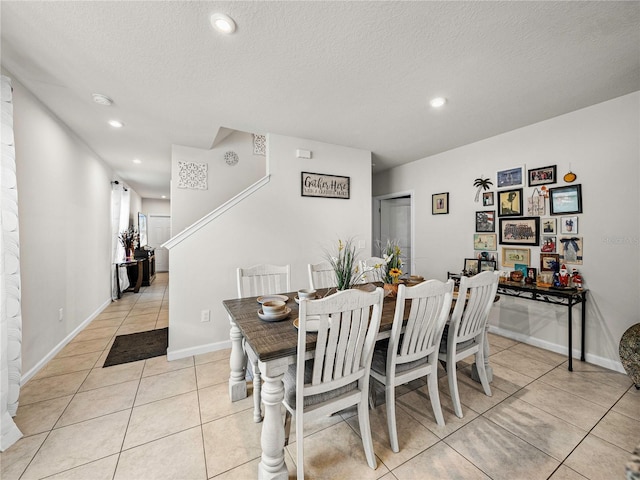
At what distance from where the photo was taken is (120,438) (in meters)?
1.62

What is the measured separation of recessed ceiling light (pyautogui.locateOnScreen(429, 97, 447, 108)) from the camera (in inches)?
94.1

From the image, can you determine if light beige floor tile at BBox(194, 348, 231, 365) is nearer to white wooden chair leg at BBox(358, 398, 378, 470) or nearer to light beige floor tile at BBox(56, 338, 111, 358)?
light beige floor tile at BBox(56, 338, 111, 358)

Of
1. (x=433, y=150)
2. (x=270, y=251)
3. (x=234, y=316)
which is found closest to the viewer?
(x=234, y=316)

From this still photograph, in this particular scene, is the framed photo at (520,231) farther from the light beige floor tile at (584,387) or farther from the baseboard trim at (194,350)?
the baseboard trim at (194,350)

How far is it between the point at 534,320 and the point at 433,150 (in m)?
2.55

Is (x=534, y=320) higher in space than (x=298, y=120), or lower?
lower

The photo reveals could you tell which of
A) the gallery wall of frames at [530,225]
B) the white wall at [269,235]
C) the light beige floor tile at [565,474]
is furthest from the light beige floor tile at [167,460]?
the gallery wall of frames at [530,225]

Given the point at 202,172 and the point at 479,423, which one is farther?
the point at 202,172

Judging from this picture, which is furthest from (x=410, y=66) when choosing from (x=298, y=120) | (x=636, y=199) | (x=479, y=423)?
(x=479, y=423)

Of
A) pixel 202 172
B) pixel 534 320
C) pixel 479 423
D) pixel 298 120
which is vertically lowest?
pixel 479 423

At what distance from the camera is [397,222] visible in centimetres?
499

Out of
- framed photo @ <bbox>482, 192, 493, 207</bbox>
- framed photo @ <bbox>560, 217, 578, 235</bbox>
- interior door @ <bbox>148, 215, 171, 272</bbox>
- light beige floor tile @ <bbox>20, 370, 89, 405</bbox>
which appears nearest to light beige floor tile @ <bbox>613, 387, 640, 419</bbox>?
framed photo @ <bbox>560, 217, 578, 235</bbox>

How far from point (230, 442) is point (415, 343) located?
130 centimetres

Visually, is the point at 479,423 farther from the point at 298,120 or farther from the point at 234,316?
the point at 298,120
